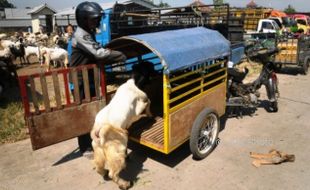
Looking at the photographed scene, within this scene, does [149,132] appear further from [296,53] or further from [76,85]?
[296,53]

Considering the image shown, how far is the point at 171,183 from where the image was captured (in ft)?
12.3

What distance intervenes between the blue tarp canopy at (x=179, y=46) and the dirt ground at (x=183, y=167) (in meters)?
1.54

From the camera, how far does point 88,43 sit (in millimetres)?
3910

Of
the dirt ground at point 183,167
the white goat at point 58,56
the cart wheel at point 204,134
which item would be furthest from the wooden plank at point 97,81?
the white goat at point 58,56

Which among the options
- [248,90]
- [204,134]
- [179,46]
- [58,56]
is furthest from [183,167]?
[58,56]

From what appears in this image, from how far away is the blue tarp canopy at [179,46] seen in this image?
3461 mm

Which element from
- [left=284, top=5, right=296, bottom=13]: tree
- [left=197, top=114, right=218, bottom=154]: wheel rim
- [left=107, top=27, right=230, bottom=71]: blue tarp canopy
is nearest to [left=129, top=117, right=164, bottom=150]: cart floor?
[left=197, top=114, right=218, bottom=154]: wheel rim

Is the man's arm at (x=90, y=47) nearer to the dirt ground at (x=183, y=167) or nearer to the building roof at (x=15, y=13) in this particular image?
the dirt ground at (x=183, y=167)

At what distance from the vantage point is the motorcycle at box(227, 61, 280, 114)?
19.1 feet

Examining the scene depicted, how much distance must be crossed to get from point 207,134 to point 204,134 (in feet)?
0.33

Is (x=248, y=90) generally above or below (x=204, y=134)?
above

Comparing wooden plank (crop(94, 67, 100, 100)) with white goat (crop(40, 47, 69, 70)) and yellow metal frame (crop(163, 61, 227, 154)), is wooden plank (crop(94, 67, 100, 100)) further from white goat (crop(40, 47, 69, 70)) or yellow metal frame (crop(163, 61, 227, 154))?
white goat (crop(40, 47, 69, 70))

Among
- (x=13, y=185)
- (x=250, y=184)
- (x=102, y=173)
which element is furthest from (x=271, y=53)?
(x=13, y=185)

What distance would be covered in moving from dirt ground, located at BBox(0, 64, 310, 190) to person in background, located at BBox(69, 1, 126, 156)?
3.90 feet
